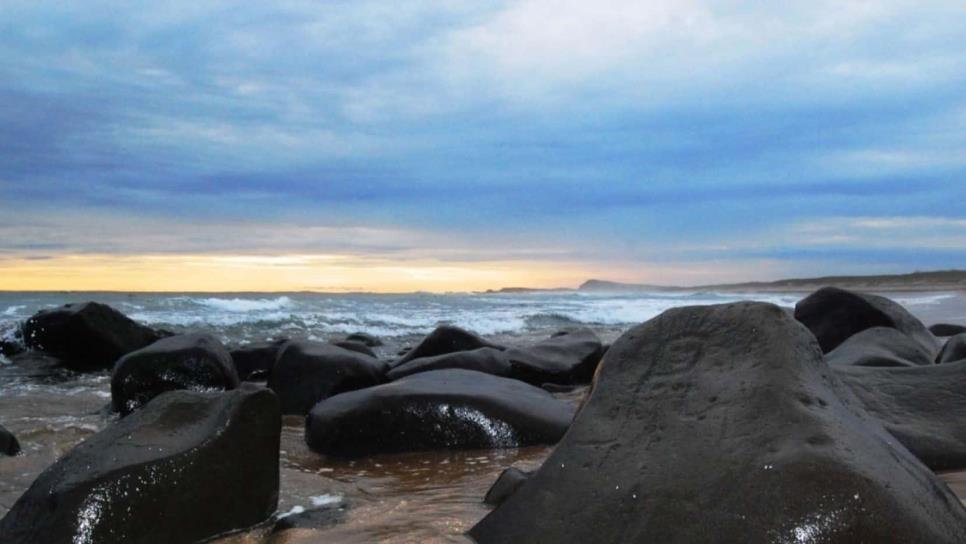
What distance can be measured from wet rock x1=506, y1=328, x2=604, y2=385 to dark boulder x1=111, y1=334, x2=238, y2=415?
246 centimetres

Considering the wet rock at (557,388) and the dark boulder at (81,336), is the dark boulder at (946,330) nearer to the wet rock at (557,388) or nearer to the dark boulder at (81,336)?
the wet rock at (557,388)

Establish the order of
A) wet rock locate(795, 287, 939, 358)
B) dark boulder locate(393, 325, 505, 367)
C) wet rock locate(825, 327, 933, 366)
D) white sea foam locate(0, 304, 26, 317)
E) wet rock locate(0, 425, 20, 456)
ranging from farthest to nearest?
white sea foam locate(0, 304, 26, 317) < dark boulder locate(393, 325, 505, 367) < wet rock locate(795, 287, 939, 358) < wet rock locate(825, 327, 933, 366) < wet rock locate(0, 425, 20, 456)

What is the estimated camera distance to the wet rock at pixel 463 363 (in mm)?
6652

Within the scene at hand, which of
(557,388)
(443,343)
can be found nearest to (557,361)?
(557,388)

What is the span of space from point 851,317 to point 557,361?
2632 millimetres

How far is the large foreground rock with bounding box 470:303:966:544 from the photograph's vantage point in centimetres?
228

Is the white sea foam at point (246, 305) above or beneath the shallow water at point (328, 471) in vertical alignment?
above

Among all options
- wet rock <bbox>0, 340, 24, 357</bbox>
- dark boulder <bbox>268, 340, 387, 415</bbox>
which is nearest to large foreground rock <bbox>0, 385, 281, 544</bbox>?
dark boulder <bbox>268, 340, 387, 415</bbox>

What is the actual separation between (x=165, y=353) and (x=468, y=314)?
1594 centimetres

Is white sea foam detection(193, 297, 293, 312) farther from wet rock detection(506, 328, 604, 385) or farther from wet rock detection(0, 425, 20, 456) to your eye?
wet rock detection(0, 425, 20, 456)

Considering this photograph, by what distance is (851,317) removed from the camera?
7.59 metres

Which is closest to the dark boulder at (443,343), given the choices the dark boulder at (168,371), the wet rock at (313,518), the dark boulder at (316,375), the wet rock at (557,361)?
the wet rock at (557,361)

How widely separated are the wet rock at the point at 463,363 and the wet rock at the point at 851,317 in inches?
101

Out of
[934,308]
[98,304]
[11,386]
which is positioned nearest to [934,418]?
[11,386]
